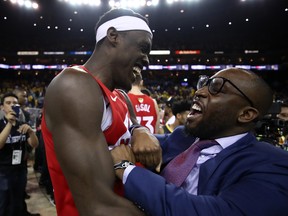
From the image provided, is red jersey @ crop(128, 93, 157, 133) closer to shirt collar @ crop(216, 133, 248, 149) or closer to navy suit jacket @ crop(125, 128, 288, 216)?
shirt collar @ crop(216, 133, 248, 149)

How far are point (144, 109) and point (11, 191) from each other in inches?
81.4

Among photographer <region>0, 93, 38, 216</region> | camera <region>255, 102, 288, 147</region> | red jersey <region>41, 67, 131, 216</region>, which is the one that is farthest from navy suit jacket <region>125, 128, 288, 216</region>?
photographer <region>0, 93, 38, 216</region>

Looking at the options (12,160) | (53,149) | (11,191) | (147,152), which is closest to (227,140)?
(147,152)

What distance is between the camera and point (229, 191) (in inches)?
44.5

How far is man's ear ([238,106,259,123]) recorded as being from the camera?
1.47 m

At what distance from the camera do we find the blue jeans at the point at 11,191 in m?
3.50

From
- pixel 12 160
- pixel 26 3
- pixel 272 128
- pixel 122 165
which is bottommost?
pixel 12 160

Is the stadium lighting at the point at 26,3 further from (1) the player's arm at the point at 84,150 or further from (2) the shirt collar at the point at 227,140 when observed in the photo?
(2) the shirt collar at the point at 227,140

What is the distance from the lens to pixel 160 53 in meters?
26.5

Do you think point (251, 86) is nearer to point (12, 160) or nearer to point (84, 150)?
point (84, 150)

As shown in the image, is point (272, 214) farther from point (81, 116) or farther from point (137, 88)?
point (137, 88)

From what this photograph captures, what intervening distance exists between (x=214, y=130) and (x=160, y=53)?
83.9 ft

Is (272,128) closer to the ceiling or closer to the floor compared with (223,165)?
closer to the floor

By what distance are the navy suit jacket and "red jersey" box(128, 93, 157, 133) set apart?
2852mm
